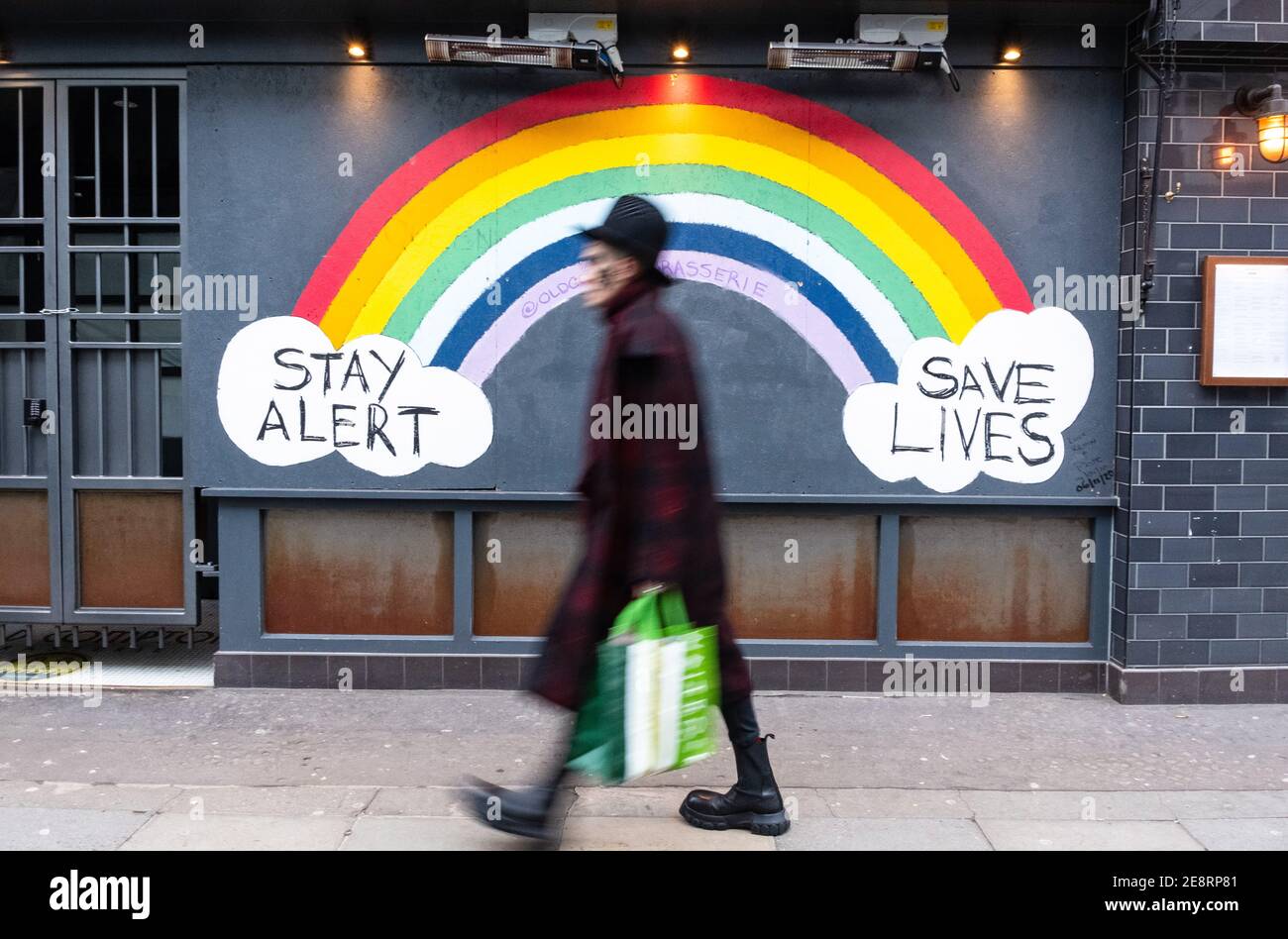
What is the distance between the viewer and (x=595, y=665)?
3.46 m

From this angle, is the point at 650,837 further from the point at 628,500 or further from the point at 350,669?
the point at 350,669

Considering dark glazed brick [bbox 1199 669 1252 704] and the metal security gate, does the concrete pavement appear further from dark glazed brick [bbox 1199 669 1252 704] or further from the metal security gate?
the metal security gate

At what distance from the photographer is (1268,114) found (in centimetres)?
540

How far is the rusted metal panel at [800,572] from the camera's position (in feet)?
19.6

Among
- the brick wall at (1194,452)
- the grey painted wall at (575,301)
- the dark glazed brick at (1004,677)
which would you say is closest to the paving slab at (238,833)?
the grey painted wall at (575,301)

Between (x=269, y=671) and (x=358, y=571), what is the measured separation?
80cm

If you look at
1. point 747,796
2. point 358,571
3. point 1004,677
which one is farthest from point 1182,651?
point 358,571

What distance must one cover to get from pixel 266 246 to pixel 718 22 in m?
2.93

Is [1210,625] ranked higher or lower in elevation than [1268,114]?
lower

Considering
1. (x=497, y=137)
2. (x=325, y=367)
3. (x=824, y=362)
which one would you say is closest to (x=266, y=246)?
(x=325, y=367)

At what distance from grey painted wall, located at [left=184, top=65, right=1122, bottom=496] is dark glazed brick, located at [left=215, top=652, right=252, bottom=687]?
1045mm

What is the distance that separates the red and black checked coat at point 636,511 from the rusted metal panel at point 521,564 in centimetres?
235

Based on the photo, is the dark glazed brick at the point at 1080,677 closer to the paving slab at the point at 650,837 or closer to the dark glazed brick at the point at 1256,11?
the paving slab at the point at 650,837

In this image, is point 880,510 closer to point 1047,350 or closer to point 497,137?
point 1047,350
